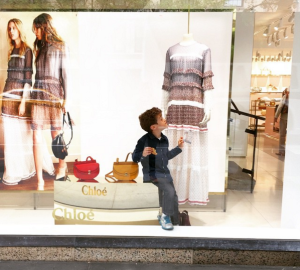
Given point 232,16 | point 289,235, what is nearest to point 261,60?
point 232,16

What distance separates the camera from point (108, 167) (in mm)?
3207

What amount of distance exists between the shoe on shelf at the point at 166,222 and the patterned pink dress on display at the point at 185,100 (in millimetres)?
382

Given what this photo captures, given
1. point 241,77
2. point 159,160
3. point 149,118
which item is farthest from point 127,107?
point 241,77

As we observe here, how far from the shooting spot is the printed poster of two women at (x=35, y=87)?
3297mm

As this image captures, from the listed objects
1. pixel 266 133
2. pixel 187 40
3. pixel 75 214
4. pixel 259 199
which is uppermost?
pixel 187 40

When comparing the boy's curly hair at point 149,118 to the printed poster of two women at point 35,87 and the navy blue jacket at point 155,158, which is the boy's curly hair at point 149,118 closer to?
the navy blue jacket at point 155,158

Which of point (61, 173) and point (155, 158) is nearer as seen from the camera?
point (155, 158)

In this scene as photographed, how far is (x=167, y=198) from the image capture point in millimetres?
3023

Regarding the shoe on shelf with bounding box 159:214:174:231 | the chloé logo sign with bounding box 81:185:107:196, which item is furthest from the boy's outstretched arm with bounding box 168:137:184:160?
the chloé logo sign with bounding box 81:185:107:196

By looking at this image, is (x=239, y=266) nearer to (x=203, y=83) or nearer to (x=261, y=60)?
(x=203, y=83)

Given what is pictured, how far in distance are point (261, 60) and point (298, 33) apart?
2.34 m

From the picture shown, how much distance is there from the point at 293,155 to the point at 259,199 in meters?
1.10

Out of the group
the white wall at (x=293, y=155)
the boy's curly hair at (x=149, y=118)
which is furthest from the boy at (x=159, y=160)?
the white wall at (x=293, y=155)

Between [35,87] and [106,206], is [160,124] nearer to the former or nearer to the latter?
[106,206]
